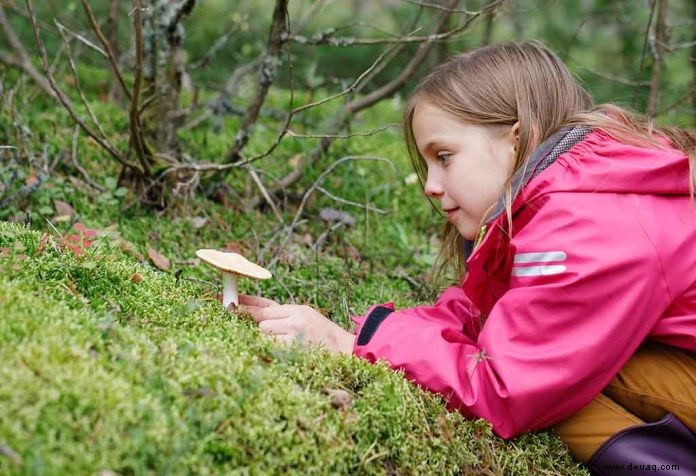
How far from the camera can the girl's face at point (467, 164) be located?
8.22ft

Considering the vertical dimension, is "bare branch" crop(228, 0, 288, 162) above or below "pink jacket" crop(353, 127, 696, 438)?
above

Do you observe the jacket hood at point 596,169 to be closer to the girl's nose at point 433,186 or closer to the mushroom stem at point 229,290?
the girl's nose at point 433,186

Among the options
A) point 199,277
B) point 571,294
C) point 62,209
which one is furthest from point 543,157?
point 62,209

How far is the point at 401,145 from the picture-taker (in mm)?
5395

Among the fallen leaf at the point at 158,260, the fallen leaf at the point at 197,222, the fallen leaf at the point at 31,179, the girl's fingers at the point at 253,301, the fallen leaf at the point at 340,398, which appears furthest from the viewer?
the fallen leaf at the point at 197,222

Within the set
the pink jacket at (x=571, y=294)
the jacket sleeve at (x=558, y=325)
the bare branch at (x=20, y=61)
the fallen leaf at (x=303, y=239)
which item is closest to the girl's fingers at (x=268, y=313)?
the pink jacket at (x=571, y=294)

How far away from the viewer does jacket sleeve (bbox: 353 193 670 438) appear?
2.04 m

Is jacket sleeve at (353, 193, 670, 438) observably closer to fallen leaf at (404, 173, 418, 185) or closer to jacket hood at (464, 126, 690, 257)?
jacket hood at (464, 126, 690, 257)

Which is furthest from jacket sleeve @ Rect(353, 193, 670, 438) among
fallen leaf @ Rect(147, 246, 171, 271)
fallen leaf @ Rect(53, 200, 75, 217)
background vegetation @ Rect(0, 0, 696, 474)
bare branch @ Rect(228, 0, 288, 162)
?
fallen leaf @ Rect(53, 200, 75, 217)

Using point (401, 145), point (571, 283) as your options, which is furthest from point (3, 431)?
point (401, 145)

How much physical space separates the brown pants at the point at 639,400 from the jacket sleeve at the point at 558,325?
100 millimetres

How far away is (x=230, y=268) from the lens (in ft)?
6.92

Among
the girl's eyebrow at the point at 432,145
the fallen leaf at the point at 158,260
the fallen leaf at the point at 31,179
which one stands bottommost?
the fallen leaf at the point at 158,260

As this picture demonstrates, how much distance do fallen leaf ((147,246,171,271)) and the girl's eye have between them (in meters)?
1.33
